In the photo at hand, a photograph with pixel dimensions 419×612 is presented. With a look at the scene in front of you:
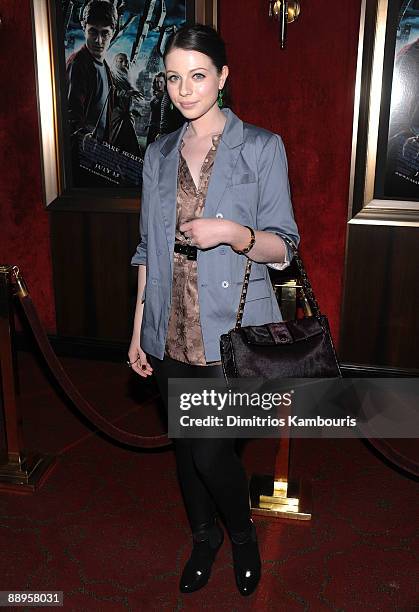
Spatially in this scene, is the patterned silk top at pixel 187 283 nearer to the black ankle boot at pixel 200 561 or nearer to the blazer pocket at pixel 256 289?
the blazer pocket at pixel 256 289

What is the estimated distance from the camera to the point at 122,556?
242 centimetres

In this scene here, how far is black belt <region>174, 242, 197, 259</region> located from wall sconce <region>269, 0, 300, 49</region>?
2460 mm

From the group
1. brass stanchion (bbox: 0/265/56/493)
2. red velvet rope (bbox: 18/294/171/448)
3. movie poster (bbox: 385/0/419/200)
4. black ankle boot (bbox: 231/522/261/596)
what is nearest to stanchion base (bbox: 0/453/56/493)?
brass stanchion (bbox: 0/265/56/493)

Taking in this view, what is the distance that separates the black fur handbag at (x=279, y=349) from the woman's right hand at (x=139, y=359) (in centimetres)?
45

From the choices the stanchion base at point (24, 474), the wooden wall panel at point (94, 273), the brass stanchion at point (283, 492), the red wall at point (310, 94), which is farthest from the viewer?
the wooden wall panel at point (94, 273)

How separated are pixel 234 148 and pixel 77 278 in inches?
123

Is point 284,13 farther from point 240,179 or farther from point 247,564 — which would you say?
point 247,564

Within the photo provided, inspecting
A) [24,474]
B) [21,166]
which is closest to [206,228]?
[24,474]

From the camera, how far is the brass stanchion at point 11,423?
2.75m

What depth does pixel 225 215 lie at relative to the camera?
5.94 ft

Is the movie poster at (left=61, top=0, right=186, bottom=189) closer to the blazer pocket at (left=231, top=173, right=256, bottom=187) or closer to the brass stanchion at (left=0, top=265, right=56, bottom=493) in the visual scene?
the brass stanchion at (left=0, top=265, right=56, bottom=493)

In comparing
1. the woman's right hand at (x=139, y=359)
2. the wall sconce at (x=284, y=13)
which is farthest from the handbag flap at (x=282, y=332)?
the wall sconce at (x=284, y=13)

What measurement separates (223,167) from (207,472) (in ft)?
3.36

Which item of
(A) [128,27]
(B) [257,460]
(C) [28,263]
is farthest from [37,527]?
(A) [128,27]
